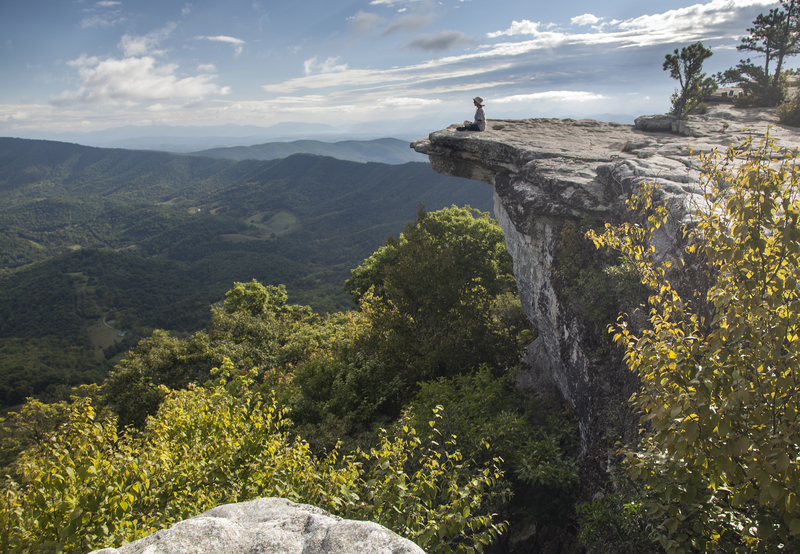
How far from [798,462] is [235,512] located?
210 inches

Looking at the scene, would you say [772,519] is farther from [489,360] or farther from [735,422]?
[489,360]

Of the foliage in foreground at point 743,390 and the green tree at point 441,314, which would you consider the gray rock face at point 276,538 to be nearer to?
the foliage in foreground at point 743,390

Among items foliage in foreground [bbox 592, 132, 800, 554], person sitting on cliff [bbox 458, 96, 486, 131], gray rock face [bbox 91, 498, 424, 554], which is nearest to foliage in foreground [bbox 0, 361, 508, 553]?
gray rock face [bbox 91, 498, 424, 554]

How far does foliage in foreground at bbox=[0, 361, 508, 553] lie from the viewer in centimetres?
504

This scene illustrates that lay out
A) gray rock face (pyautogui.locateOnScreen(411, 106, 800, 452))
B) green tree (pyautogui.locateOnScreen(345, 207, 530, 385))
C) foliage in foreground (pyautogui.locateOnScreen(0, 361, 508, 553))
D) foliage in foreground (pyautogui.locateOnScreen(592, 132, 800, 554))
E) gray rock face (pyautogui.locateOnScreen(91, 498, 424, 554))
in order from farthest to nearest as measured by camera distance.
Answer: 1. green tree (pyautogui.locateOnScreen(345, 207, 530, 385))
2. gray rock face (pyautogui.locateOnScreen(411, 106, 800, 452))
3. foliage in foreground (pyautogui.locateOnScreen(0, 361, 508, 553))
4. gray rock face (pyautogui.locateOnScreen(91, 498, 424, 554))
5. foliage in foreground (pyautogui.locateOnScreen(592, 132, 800, 554))

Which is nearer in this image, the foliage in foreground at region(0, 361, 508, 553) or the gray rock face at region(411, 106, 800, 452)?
the foliage in foreground at region(0, 361, 508, 553)

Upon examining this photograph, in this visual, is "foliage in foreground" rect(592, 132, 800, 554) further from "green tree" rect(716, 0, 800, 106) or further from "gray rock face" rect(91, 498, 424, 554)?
"green tree" rect(716, 0, 800, 106)

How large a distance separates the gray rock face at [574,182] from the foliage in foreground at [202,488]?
4.48 m

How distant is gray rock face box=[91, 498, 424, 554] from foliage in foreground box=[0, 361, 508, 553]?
1.38m

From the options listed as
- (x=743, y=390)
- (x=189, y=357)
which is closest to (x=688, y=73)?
(x=743, y=390)

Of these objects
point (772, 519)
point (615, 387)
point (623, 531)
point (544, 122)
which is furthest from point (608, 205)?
point (544, 122)

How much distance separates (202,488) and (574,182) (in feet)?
44.4

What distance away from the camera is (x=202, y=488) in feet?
22.7

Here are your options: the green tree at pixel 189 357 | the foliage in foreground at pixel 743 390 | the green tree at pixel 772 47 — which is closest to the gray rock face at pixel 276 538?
the foliage in foreground at pixel 743 390
